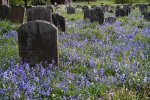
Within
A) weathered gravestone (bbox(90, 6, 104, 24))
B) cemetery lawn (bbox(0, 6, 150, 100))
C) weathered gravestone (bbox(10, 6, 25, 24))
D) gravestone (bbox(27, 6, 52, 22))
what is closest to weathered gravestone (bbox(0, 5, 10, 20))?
weathered gravestone (bbox(10, 6, 25, 24))

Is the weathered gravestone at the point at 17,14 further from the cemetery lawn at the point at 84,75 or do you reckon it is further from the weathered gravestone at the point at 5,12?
the cemetery lawn at the point at 84,75

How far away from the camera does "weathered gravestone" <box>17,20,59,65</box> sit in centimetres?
769

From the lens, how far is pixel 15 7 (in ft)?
53.8

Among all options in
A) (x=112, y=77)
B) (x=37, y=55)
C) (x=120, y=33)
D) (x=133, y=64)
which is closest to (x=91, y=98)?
(x=112, y=77)

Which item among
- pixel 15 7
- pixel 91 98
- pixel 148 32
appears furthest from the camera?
pixel 15 7

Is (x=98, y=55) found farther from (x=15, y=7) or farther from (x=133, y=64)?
(x=15, y=7)

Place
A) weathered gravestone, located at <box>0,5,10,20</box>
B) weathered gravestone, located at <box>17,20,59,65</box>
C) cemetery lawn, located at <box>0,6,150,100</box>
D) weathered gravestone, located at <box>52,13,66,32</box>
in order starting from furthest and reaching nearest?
weathered gravestone, located at <box>0,5,10,20</box>
weathered gravestone, located at <box>52,13,66,32</box>
weathered gravestone, located at <box>17,20,59,65</box>
cemetery lawn, located at <box>0,6,150,100</box>

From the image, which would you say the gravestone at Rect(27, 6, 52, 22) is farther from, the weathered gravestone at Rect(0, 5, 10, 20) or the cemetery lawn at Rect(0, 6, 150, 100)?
the weathered gravestone at Rect(0, 5, 10, 20)

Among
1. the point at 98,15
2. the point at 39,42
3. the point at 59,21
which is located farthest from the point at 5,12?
the point at 39,42

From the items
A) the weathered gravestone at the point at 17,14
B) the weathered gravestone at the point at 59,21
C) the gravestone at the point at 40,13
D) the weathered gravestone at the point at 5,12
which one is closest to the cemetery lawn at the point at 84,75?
the weathered gravestone at the point at 59,21

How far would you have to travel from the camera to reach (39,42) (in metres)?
7.77

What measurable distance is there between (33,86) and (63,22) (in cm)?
697

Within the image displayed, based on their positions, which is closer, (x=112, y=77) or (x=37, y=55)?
(x=112, y=77)

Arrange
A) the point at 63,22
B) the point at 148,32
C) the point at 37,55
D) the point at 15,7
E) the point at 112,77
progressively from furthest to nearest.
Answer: the point at 15,7
the point at 63,22
the point at 148,32
the point at 37,55
the point at 112,77
